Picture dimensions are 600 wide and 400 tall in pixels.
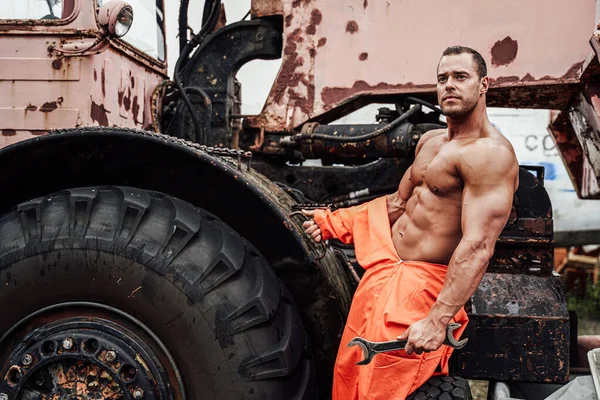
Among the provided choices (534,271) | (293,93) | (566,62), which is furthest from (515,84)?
(293,93)

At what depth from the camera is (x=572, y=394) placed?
93.3 inches

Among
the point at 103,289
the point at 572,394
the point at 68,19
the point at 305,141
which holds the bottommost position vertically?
the point at 572,394

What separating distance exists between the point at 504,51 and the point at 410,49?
450mm

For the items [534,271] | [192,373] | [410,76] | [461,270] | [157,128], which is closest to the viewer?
[461,270]

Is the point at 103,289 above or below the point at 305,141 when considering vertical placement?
below

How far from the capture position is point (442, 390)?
2385 mm

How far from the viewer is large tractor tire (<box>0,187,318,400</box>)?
2.41m

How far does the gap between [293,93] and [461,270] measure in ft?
4.96

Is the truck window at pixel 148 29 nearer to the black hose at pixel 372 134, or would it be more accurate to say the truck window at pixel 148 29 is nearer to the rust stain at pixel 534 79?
the black hose at pixel 372 134

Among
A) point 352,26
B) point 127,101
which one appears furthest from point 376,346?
point 127,101

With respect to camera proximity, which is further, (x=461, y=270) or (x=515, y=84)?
(x=515, y=84)

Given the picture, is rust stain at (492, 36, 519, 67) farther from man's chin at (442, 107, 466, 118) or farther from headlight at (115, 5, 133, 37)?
headlight at (115, 5, 133, 37)

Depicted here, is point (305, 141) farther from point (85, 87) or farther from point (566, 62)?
point (566, 62)

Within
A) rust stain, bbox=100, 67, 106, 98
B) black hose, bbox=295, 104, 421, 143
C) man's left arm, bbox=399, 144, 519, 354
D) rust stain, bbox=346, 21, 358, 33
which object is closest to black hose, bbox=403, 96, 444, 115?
black hose, bbox=295, 104, 421, 143
